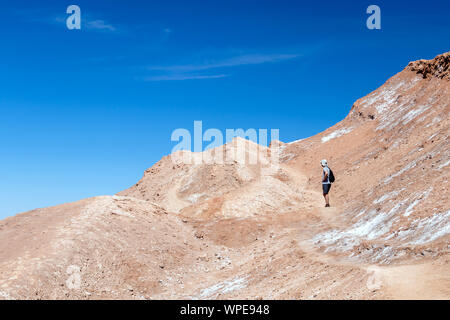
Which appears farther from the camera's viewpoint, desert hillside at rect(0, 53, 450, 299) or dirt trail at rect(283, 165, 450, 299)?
desert hillside at rect(0, 53, 450, 299)

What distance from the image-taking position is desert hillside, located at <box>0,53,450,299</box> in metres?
9.69

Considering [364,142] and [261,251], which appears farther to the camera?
[364,142]

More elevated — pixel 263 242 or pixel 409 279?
pixel 263 242

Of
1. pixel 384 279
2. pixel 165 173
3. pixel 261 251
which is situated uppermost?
pixel 165 173

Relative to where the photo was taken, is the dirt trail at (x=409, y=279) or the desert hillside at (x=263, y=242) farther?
the desert hillside at (x=263, y=242)

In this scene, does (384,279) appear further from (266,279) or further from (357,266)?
(266,279)

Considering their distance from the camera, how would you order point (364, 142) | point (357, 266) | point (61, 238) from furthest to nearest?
point (364, 142) < point (61, 238) < point (357, 266)

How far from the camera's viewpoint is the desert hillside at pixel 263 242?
31.8ft

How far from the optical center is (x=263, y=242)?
661 inches

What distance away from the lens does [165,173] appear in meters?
37.4

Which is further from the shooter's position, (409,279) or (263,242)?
(263,242)

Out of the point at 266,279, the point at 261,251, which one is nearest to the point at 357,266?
the point at 266,279
